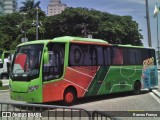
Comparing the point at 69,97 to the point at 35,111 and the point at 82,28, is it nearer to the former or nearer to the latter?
the point at 35,111

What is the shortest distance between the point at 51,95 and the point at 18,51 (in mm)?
2435

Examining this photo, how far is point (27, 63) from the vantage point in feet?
50.1

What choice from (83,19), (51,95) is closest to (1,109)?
(51,95)

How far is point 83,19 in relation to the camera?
67.6 m

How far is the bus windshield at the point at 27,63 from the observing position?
15.0 m

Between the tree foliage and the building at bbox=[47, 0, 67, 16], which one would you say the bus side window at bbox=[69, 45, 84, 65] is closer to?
the tree foliage

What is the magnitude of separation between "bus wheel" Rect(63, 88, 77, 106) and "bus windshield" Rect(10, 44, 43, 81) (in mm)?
1890

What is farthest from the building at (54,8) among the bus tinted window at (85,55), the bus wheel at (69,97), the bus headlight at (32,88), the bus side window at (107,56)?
the bus headlight at (32,88)

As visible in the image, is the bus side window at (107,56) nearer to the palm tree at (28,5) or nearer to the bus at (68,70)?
the bus at (68,70)

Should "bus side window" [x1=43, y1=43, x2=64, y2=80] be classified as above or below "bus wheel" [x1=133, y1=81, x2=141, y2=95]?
above

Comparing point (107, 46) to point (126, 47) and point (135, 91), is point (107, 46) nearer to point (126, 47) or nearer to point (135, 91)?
point (126, 47)

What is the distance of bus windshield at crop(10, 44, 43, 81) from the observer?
589 inches

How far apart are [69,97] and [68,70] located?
1.13m

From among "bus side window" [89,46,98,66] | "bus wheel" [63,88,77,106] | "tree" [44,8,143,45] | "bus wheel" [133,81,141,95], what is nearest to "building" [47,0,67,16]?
"tree" [44,8,143,45]
